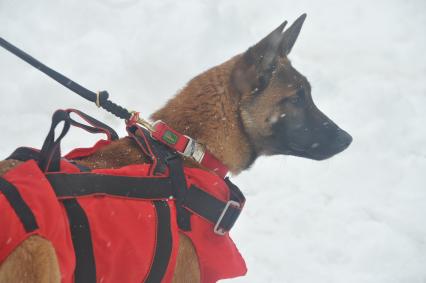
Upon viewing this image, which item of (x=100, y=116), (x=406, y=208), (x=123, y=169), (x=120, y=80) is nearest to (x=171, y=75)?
(x=120, y=80)

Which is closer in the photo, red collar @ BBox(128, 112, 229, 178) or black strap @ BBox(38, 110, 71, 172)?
black strap @ BBox(38, 110, 71, 172)

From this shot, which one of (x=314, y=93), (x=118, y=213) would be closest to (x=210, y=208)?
(x=118, y=213)

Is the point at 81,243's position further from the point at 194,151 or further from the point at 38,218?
the point at 194,151

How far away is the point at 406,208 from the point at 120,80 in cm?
445

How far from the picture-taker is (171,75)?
6438mm

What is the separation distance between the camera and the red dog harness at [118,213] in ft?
4.76

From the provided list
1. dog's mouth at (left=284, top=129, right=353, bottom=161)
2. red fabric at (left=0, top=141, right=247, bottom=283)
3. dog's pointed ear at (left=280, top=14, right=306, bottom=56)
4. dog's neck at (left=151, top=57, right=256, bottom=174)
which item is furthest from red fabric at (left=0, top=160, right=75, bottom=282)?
dog's pointed ear at (left=280, top=14, right=306, bottom=56)

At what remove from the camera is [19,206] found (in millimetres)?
1413

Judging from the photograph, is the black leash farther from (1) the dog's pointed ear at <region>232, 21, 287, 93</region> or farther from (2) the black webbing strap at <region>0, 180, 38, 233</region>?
(2) the black webbing strap at <region>0, 180, 38, 233</region>

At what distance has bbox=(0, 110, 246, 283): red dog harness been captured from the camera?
57.1 inches

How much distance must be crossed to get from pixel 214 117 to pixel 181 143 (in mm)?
327

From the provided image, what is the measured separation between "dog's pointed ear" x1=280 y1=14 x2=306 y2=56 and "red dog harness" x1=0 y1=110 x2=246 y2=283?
3.84 ft

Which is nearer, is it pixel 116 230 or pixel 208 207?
pixel 116 230

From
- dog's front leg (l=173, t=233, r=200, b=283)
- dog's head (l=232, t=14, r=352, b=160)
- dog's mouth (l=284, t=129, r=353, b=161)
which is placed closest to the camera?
dog's front leg (l=173, t=233, r=200, b=283)
